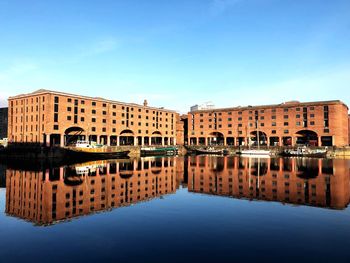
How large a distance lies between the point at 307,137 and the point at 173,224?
4216 inches

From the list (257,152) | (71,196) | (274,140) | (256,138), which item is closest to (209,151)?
(257,152)

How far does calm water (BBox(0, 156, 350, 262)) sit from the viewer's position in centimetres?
1137

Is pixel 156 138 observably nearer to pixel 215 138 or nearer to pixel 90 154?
pixel 215 138

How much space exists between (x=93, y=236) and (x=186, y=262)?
220 inches

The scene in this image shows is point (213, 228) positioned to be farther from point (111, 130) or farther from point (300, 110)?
point (300, 110)

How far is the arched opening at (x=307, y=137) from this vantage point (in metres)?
106

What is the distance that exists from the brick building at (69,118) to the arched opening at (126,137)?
0.38m

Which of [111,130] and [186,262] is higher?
[111,130]

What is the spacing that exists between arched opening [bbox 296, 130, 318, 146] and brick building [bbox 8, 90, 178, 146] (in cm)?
6073

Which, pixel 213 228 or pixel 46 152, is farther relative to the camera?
pixel 46 152

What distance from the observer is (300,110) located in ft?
344

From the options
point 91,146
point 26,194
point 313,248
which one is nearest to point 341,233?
point 313,248

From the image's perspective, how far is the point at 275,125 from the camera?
110062 millimetres

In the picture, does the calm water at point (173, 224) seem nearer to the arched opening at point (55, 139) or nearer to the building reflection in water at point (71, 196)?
the building reflection in water at point (71, 196)
